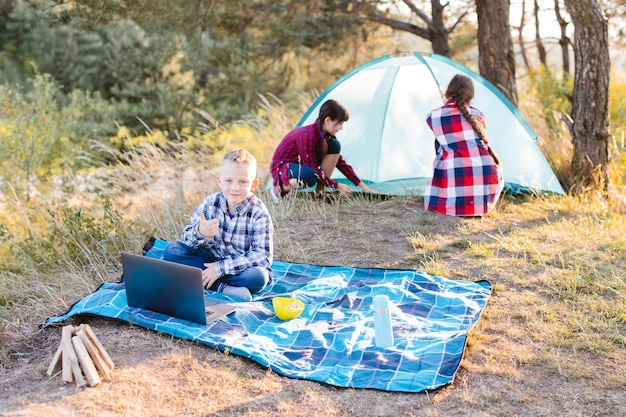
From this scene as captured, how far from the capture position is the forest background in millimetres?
4473

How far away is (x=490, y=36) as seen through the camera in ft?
22.4

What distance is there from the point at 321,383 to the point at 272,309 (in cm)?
78

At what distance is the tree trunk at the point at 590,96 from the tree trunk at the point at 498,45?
100 centimetres

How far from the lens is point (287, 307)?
3.32 meters

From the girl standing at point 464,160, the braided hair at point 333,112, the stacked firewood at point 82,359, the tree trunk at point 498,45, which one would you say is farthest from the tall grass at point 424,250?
the tree trunk at point 498,45

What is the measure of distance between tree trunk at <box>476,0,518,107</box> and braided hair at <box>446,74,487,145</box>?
184cm

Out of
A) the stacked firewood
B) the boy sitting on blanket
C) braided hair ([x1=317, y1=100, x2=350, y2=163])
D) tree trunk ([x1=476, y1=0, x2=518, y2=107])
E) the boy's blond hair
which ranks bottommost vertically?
the stacked firewood

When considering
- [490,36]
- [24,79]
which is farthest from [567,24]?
[24,79]

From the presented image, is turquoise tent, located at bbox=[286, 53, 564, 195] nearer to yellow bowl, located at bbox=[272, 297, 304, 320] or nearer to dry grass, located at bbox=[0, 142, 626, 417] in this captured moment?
dry grass, located at bbox=[0, 142, 626, 417]

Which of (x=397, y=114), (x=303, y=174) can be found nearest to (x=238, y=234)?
(x=303, y=174)

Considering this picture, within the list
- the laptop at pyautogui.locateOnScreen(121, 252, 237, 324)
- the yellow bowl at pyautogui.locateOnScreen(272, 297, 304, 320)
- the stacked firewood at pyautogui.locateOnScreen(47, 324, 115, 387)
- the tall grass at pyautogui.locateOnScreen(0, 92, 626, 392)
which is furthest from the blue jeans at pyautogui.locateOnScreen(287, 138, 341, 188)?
the stacked firewood at pyautogui.locateOnScreen(47, 324, 115, 387)

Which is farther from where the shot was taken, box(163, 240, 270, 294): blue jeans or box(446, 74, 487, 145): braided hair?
Result: box(446, 74, 487, 145): braided hair

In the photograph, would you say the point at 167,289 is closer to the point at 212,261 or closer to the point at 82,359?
the point at 82,359

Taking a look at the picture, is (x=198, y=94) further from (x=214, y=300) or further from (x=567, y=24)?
(x=214, y=300)
